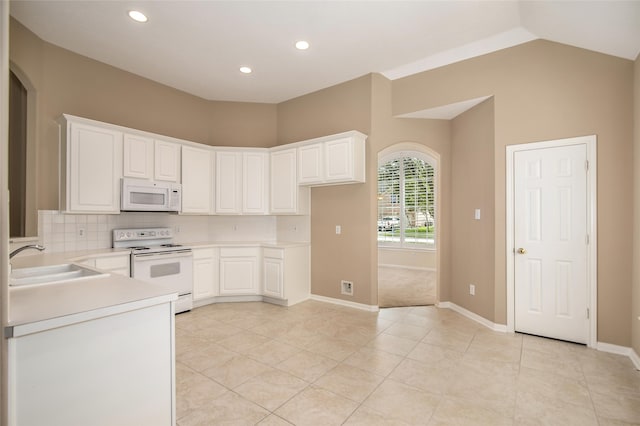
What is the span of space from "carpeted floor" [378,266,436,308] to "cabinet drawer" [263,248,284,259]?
1.64 meters

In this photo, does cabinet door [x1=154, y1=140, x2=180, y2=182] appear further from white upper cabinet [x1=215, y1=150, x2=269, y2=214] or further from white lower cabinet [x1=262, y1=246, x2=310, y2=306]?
white lower cabinet [x1=262, y1=246, x2=310, y2=306]

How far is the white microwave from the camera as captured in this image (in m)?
3.72

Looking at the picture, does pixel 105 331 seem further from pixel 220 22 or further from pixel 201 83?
pixel 201 83

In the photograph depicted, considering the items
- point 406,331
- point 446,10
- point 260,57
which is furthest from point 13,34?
point 406,331

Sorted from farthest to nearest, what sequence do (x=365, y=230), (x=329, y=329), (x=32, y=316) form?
(x=365, y=230)
(x=329, y=329)
(x=32, y=316)

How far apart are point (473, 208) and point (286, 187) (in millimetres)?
2574

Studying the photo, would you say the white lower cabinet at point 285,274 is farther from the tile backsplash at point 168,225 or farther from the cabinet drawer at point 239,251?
the tile backsplash at point 168,225

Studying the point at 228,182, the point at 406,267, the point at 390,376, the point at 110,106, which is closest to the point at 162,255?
the point at 228,182

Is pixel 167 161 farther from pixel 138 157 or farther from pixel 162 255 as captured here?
pixel 162 255

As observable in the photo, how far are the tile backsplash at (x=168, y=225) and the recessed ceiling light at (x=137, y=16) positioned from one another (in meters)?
2.22

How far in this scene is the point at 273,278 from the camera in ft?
14.7

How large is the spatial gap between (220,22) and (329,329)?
137 inches

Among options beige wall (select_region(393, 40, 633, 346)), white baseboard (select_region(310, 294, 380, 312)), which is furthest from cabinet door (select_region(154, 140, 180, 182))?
beige wall (select_region(393, 40, 633, 346))

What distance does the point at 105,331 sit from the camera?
4.32 ft
